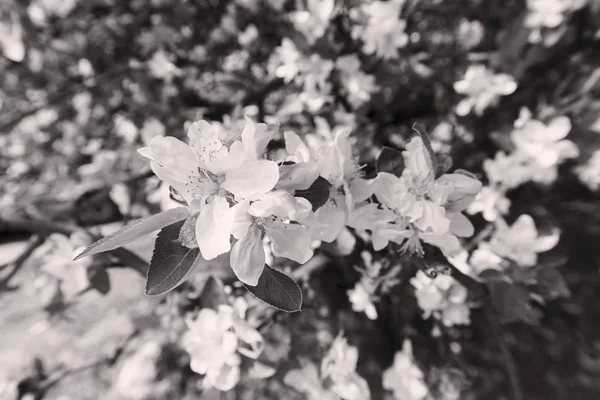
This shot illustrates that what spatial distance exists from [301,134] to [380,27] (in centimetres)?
30

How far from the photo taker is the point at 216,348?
28.2 inches

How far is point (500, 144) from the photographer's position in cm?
106

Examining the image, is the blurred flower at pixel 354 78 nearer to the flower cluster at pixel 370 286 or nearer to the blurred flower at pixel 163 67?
the flower cluster at pixel 370 286

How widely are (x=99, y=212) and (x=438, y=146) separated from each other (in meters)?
1.15

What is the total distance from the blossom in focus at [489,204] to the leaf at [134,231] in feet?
2.13

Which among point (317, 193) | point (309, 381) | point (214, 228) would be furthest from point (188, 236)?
point (309, 381)

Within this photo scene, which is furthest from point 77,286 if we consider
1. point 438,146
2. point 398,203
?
point 438,146

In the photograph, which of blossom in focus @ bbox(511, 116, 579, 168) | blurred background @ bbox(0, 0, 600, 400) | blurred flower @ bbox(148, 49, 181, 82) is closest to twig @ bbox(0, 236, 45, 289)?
blurred background @ bbox(0, 0, 600, 400)

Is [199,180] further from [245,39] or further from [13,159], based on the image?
[13,159]

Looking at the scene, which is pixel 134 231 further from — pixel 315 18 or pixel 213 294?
A: pixel 315 18

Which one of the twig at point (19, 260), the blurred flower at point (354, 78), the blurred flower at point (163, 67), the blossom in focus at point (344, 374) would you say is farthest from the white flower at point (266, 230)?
the blurred flower at point (163, 67)

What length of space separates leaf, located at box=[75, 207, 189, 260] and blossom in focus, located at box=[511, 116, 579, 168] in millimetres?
776

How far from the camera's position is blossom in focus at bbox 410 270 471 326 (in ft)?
2.47

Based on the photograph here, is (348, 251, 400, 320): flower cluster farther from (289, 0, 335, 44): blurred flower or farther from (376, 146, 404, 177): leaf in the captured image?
(289, 0, 335, 44): blurred flower
